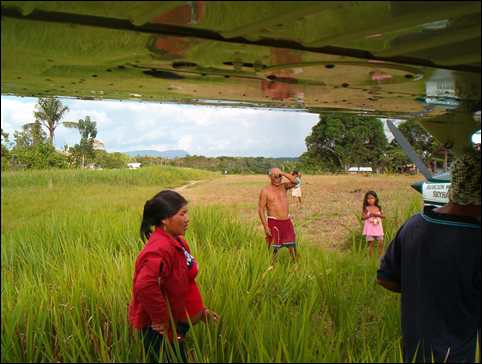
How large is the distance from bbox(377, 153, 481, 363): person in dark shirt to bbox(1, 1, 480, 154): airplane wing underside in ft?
1.21

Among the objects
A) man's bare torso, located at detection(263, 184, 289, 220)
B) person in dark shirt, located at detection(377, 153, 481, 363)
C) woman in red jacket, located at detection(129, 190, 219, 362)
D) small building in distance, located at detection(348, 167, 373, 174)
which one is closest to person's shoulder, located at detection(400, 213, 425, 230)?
person in dark shirt, located at detection(377, 153, 481, 363)

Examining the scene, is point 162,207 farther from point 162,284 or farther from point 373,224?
point 373,224

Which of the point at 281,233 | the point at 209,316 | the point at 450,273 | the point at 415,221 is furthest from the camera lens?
the point at 281,233

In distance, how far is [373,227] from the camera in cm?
490

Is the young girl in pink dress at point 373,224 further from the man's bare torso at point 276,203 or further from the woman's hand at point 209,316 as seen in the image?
the woman's hand at point 209,316

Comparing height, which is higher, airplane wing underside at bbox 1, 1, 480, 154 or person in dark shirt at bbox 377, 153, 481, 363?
airplane wing underside at bbox 1, 1, 480, 154

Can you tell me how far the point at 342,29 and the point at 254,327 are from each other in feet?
3.55

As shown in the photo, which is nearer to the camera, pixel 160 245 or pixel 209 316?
pixel 160 245

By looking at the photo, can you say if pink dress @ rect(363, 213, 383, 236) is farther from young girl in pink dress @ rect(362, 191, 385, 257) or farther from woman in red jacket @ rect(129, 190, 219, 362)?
woman in red jacket @ rect(129, 190, 219, 362)

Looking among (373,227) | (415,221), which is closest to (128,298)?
(415,221)

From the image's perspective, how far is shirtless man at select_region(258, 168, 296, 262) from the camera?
4371mm

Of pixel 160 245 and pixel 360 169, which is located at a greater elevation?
pixel 360 169

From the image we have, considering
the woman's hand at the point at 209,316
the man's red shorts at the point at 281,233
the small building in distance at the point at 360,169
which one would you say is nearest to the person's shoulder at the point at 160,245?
the woman's hand at the point at 209,316

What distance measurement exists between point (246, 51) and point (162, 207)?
0.78 m
